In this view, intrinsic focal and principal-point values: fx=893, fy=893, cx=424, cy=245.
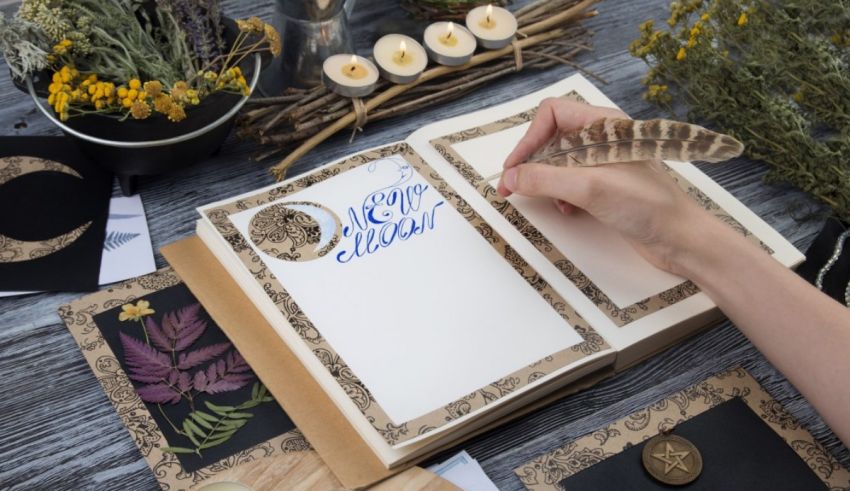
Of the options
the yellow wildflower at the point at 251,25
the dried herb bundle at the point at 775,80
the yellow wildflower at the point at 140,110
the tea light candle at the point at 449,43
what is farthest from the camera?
the tea light candle at the point at 449,43

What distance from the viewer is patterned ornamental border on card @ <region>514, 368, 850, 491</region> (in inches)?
37.6

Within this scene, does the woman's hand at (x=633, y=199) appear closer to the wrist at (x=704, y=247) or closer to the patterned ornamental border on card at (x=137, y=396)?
the wrist at (x=704, y=247)

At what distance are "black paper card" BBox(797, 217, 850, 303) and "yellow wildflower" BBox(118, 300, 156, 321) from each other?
0.81 metres

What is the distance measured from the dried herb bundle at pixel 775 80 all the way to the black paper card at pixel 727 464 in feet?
1.26

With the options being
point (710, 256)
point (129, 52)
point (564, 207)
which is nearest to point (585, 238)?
point (564, 207)

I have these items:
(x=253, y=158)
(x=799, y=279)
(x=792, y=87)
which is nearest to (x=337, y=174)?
(x=253, y=158)

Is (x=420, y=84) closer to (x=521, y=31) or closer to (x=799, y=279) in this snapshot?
(x=521, y=31)

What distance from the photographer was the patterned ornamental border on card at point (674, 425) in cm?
96

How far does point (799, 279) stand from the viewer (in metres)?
0.99

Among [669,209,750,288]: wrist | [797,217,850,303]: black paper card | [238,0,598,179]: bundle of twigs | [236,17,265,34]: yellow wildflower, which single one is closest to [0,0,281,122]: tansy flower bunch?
[236,17,265,34]: yellow wildflower

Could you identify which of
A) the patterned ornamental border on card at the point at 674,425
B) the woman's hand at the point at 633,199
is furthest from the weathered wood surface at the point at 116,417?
the woman's hand at the point at 633,199

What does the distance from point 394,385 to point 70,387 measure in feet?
1.20

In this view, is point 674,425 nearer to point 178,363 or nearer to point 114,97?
point 178,363

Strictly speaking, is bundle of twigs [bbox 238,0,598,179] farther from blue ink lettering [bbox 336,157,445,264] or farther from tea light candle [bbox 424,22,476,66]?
blue ink lettering [bbox 336,157,445,264]
